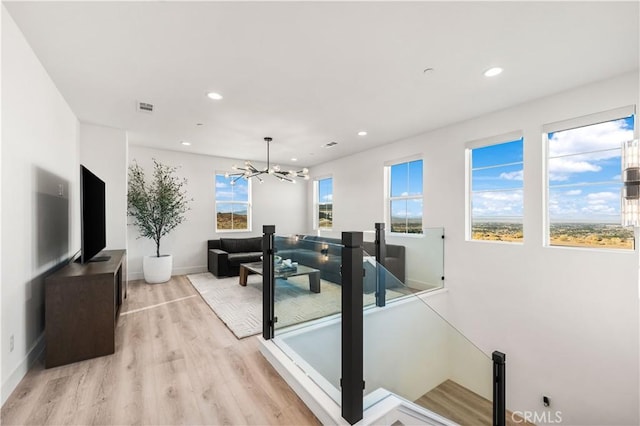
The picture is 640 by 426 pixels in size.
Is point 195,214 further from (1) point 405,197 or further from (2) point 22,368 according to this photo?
(1) point 405,197

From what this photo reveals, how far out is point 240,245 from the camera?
6.47m

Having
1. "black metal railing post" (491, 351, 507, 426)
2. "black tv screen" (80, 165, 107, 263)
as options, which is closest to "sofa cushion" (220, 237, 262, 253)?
"black tv screen" (80, 165, 107, 263)

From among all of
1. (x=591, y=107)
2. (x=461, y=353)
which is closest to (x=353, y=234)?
(x=461, y=353)

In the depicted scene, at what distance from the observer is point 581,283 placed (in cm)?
293

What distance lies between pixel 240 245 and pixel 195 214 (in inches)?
49.7

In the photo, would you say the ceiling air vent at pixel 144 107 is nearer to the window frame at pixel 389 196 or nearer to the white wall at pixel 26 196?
the white wall at pixel 26 196

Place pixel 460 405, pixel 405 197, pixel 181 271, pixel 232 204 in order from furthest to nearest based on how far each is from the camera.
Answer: pixel 232 204
pixel 181 271
pixel 405 197
pixel 460 405

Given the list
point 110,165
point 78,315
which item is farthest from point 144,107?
point 78,315

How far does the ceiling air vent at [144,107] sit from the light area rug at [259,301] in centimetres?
281

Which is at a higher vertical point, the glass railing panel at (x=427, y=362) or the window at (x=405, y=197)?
the window at (x=405, y=197)

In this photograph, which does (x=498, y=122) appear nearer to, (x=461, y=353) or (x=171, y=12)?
(x=461, y=353)

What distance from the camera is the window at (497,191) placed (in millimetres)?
3562

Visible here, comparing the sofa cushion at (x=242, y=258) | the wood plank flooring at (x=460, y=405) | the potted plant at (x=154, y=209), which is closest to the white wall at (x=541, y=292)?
the wood plank flooring at (x=460, y=405)

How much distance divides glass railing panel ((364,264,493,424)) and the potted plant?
4.63 meters
